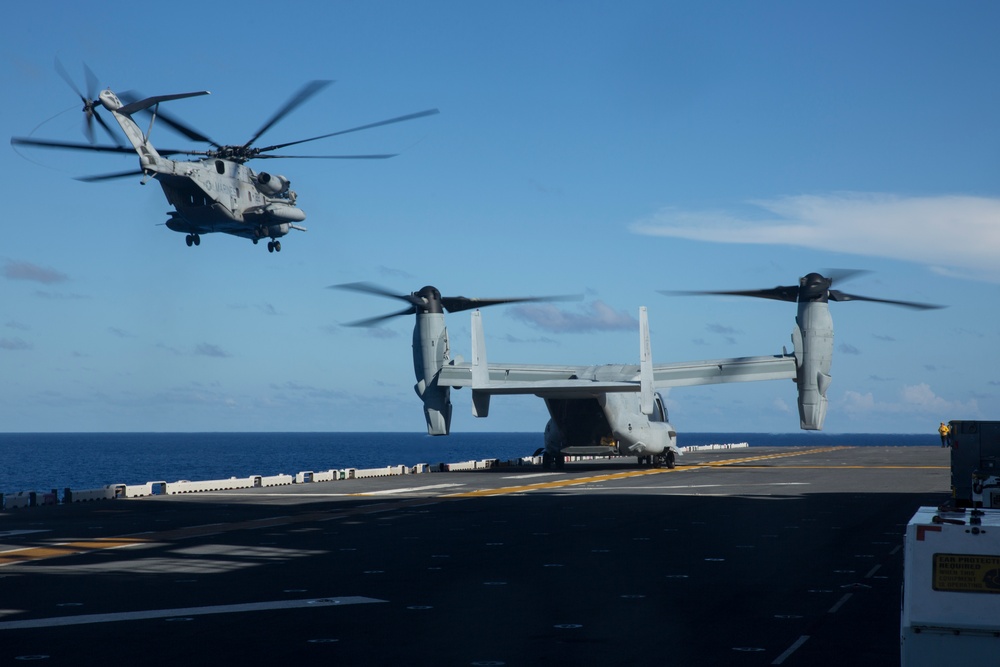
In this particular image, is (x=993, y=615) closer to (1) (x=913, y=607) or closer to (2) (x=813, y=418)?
(1) (x=913, y=607)

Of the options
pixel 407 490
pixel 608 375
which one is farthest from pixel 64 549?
pixel 608 375

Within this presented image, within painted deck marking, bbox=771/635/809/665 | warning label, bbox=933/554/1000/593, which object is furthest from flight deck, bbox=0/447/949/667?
warning label, bbox=933/554/1000/593

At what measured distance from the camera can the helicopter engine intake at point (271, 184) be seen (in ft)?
126

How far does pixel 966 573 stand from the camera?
332 inches

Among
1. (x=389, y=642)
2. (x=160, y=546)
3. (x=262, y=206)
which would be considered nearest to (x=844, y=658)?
A: (x=389, y=642)

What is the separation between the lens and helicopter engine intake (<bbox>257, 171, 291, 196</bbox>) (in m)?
38.3

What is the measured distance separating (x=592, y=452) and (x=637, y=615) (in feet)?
126

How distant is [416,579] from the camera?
17.6 m

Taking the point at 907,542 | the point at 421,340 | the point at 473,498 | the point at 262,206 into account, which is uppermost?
the point at 262,206

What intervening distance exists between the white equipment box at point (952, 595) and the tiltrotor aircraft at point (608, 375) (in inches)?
1614

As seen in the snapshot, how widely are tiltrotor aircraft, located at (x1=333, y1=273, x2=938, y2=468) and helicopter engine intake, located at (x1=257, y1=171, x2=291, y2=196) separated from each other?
13161 mm

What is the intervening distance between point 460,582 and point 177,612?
4.87 m

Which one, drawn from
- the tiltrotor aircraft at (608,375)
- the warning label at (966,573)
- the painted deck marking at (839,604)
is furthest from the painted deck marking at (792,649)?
the tiltrotor aircraft at (608,375)

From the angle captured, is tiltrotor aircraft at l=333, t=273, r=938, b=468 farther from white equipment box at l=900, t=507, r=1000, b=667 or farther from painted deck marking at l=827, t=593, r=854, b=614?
white equipment box at l=900, t=507, r=1000, b=667
